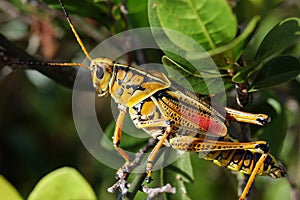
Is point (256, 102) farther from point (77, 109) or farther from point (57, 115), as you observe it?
point (57, 115)

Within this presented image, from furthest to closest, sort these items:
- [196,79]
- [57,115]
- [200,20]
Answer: [57,115] → [196,79] → [200,20]

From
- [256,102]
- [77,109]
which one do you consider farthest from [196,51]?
[77,109]

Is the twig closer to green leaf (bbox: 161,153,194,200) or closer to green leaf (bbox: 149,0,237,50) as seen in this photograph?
green leaf (bbox: 161,153,194,200)

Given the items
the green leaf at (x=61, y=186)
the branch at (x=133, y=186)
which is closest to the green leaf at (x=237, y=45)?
the branch at (x=133, y=186)

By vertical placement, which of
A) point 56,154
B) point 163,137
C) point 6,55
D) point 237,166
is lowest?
point 56,154

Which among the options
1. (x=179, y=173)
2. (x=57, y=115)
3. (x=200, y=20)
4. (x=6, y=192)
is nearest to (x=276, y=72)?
(x=200, y=20)

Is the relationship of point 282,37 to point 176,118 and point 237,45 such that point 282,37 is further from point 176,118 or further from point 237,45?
point 176,118

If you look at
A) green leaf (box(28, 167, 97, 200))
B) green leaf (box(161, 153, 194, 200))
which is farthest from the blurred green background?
green leaf (box(28, 167, 97, 200))
